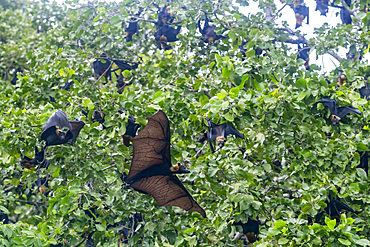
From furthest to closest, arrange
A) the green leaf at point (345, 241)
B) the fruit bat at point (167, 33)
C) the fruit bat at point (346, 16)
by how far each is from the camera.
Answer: the fruit bat at point (346, 16)
the fruit bat at point (167, 33)
the green leaf at point (345, 241)

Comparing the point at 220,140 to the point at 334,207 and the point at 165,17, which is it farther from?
the point at 165,17

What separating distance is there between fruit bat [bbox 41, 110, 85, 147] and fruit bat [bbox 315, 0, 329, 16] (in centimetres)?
435

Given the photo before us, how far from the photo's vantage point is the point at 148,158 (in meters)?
3.24

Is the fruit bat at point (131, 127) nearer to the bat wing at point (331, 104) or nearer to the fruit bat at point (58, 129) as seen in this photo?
the fruit bat at point (58, 129)

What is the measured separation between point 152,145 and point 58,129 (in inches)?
31.3

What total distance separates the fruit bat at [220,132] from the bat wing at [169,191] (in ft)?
1.62

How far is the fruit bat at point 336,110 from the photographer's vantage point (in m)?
3.15

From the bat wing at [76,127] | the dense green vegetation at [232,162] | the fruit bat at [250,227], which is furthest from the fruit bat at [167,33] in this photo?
the fruit bat at [250,227]

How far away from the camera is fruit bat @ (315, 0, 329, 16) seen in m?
5.79

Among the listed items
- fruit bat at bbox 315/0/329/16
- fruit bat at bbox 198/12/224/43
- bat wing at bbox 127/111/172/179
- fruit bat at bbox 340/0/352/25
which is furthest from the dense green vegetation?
fruit bat at bbox 315/0/329/16

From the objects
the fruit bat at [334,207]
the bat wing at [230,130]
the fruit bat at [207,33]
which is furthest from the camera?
the fruit bat at [207,33]

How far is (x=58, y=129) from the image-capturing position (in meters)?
3.12

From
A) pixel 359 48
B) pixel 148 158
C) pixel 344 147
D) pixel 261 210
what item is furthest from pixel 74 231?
pixel 359 48

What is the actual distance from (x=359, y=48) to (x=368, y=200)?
2.18 metres
